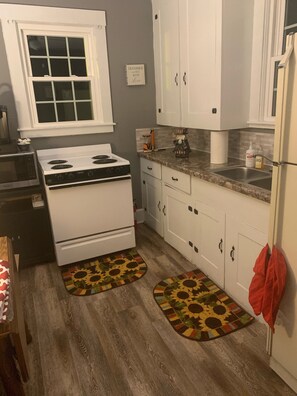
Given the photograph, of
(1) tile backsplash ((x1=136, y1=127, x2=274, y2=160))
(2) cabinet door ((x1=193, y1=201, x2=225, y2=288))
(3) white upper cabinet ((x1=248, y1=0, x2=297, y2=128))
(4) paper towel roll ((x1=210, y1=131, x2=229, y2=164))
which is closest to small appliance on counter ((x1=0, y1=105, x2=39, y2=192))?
(1) tile backsplash ((x1=136, y1=127, x2=274, y2=160))

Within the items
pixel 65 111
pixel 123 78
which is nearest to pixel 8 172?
pixel 65 111

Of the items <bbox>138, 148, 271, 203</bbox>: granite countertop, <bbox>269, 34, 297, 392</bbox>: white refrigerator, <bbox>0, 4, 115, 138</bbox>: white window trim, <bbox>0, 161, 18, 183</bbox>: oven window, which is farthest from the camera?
<bbox>0, 4, 115, 138</bbox>: white window trim

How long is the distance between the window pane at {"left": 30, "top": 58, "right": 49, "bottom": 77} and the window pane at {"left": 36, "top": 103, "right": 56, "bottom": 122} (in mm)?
304

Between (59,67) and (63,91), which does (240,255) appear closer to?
(63,91)

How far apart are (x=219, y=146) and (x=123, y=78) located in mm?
1480

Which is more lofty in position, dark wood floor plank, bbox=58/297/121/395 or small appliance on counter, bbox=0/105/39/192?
small appliance on counter, bbox=0/105/39/192

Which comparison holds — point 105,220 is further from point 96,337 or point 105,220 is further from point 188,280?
point 96,337

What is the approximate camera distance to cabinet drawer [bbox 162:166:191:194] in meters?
2.62

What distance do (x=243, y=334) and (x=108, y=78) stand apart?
2805 millimetres

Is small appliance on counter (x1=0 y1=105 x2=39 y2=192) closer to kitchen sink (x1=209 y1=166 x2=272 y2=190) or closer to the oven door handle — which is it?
the oven door handle

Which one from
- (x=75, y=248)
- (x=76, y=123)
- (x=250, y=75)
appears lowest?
(x=75, y=248)

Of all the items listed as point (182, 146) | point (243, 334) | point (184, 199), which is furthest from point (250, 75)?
point (243, 334)

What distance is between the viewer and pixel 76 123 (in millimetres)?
3324

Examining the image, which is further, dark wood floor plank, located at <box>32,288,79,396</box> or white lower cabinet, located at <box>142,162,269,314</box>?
white lower cabinet, located at <box>142,162,269,314</box>
